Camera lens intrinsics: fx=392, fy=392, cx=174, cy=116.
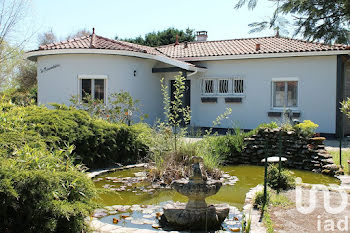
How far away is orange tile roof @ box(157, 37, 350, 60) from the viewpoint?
51.3 ft

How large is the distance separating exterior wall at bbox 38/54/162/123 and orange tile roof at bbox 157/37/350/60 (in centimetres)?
283

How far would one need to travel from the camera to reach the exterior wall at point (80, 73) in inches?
631

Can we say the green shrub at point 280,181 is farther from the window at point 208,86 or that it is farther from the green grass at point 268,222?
the window at point 208,86

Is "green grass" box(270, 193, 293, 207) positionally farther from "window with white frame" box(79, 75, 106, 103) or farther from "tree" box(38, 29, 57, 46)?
"tree" box(38, 29, 57, 46)

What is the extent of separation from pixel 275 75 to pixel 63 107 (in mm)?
9401

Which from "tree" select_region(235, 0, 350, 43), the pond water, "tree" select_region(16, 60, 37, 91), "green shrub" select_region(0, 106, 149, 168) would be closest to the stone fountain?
the pond water

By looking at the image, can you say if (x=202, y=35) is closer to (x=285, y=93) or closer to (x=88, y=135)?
(x=285, y=93)

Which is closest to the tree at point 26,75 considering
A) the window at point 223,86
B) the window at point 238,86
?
the window at point 223,86

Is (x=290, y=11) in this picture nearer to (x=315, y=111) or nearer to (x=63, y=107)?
(x=63, y=107)

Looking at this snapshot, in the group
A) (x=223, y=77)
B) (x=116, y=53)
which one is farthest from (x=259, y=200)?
(x=223, y=77)

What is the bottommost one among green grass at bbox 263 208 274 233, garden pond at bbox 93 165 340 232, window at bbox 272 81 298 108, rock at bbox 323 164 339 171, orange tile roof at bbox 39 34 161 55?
garden pond at bbox 93 165 340 232

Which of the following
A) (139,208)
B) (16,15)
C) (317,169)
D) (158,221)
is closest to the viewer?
(158,221)

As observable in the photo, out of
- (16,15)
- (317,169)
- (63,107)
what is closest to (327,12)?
(317,169)

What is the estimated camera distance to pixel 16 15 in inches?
992
